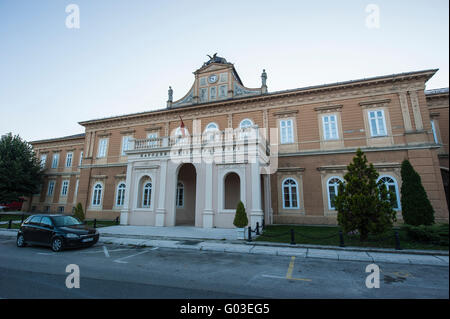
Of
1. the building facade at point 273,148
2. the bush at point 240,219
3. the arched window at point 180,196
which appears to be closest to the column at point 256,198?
the building facade at point 273,148

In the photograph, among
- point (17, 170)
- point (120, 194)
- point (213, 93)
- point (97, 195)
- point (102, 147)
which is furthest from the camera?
point (17, 170)

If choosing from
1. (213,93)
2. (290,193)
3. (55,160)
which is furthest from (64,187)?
(290,193)

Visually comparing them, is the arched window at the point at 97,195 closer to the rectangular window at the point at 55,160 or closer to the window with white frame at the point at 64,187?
the window with white frame at the point at 64,187

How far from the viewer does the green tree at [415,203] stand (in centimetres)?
1084

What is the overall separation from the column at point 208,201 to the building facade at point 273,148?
0.07m

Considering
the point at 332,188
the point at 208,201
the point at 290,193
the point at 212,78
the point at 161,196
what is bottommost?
the point at 208,201

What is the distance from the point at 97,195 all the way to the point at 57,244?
16334mm

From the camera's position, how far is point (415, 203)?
1114 centimetres

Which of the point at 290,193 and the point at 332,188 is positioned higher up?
the point at 332,188

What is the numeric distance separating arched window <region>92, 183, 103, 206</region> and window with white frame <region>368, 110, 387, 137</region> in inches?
1057

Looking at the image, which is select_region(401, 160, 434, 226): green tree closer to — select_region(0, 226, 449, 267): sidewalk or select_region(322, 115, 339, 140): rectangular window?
select_region(0, 226, 449, 267): sidewalk

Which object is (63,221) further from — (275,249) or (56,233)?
(275,249)

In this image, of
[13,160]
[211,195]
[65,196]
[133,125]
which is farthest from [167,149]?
[13,160]
